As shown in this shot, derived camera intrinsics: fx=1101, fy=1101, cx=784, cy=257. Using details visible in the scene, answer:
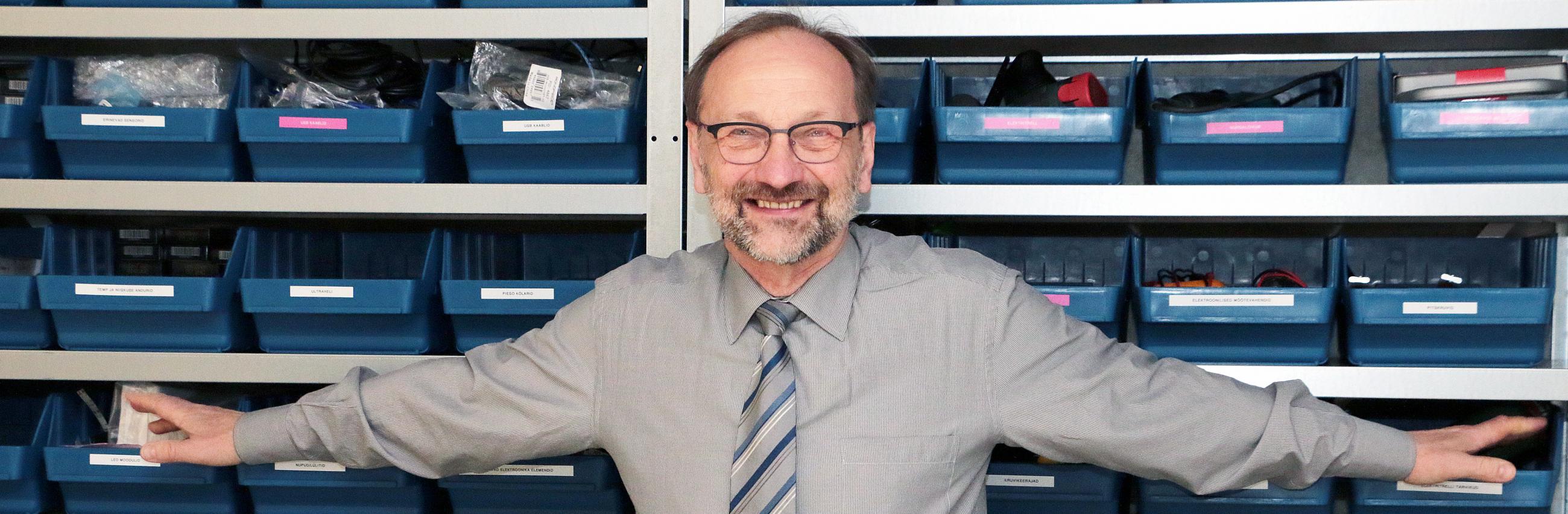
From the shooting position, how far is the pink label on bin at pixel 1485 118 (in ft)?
4.65

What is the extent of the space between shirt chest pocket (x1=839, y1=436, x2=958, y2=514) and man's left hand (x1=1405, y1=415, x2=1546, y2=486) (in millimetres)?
525

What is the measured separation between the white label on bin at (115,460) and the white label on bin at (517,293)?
0.56m

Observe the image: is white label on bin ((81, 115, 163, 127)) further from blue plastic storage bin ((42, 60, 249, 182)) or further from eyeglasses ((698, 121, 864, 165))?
eyeglasses ((698, 121, 864, 165))

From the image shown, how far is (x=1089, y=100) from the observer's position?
1545 mm

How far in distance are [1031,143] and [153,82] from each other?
1.31m

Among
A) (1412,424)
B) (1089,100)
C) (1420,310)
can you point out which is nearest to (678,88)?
(1089,100)

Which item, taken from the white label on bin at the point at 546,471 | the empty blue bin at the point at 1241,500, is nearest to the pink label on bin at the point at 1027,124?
the empty blue bin at the point at 1241,500

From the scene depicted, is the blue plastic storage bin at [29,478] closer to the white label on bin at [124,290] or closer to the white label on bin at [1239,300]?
the white label on bin at [124,290]

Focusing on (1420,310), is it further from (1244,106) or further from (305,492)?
(305,492)

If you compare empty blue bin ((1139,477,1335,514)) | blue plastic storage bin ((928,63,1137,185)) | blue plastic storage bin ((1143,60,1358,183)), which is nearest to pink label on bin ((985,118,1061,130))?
blue plastic storage bin ((928,63,1137,185))

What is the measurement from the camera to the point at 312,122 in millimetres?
1574

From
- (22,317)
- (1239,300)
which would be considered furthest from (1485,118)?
(22,317)

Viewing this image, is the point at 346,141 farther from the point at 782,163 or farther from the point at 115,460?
the point at 782,163

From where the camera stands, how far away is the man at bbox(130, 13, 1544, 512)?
121cm
